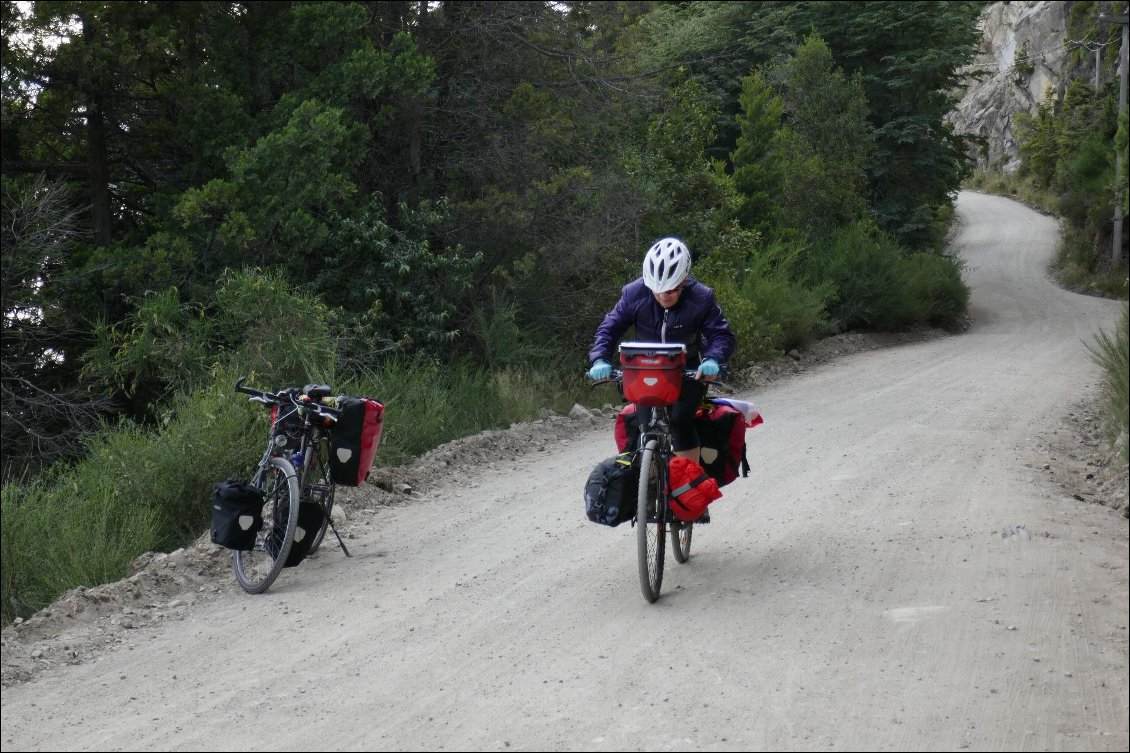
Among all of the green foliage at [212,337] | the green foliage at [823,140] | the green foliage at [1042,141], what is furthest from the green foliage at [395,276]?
the green foliage at [1042,141]

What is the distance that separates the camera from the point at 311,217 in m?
14.1

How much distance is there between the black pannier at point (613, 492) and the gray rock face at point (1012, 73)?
60.0 m

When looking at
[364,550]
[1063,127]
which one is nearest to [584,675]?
[364,550]

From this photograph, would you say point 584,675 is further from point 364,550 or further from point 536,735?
point 364,550

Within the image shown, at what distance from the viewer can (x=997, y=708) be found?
14.9 ft

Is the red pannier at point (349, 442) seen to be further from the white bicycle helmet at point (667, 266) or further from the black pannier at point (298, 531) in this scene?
the white bicycle helmet at point (667, 266)

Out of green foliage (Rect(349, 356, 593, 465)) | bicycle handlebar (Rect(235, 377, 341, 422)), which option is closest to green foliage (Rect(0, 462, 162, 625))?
bicycle handlebar (Rect(235, 377, 341, 422))

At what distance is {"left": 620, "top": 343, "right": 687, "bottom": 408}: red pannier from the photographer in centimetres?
615

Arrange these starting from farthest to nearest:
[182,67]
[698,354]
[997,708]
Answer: [182,67] < [698,354] < [997,708]

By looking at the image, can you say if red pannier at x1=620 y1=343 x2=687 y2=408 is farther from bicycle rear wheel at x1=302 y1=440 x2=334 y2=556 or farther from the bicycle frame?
bicycle rear wheel at x1=302 y1=440 x2=334 y2=556

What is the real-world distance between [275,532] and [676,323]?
122 inches

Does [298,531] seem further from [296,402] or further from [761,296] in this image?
[761,296]

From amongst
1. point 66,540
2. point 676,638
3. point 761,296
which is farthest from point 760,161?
point 676,638

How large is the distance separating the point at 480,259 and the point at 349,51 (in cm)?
342
